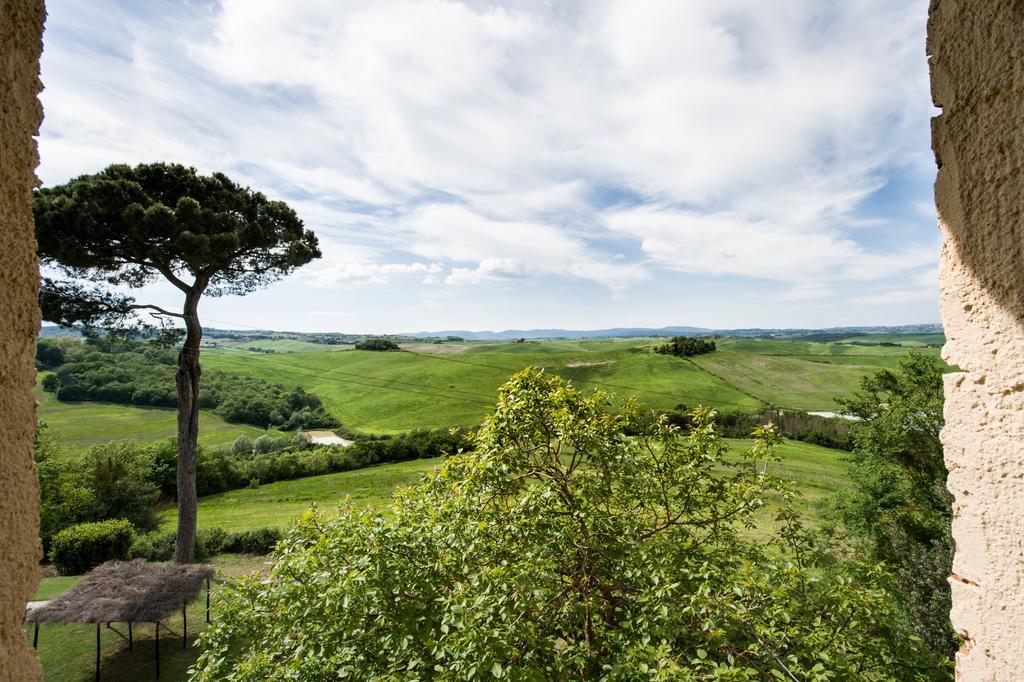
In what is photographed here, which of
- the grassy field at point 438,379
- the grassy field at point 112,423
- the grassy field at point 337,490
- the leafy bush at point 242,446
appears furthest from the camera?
the grassy field at point 438,379

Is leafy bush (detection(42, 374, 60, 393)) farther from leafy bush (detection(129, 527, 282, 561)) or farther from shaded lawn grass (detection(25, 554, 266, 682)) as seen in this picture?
shaded lawn grass (detection(25, 554, 266, 682))

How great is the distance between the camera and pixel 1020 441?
5.31 ft

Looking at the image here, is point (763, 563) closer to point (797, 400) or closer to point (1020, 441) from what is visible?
point (1020, 441)

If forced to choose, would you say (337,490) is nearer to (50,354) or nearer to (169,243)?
(169,243)

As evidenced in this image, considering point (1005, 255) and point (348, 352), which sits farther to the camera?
point (348, 352)

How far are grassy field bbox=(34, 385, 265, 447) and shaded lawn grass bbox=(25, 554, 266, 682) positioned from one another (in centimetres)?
3214

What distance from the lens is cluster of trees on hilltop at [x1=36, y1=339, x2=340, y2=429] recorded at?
41562 millimetres

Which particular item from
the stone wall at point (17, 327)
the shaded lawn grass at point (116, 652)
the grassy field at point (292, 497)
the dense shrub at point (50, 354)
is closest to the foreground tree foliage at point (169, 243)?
the shaded lawn grass at point (116, 652)

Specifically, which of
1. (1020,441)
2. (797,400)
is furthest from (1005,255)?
(797,400)

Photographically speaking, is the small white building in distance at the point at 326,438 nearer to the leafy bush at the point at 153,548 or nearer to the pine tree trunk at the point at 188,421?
the leafy bush at the point at 153,548

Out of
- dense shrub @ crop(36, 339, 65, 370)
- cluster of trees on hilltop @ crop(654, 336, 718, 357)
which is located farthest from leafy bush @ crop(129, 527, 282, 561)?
cluster of trees on hilltop @ crop(654, 336, 718, 357)

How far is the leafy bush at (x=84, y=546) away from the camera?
1678cm

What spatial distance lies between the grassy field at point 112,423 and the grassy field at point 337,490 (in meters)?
14.9

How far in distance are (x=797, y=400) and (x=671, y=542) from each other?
57877 mm
